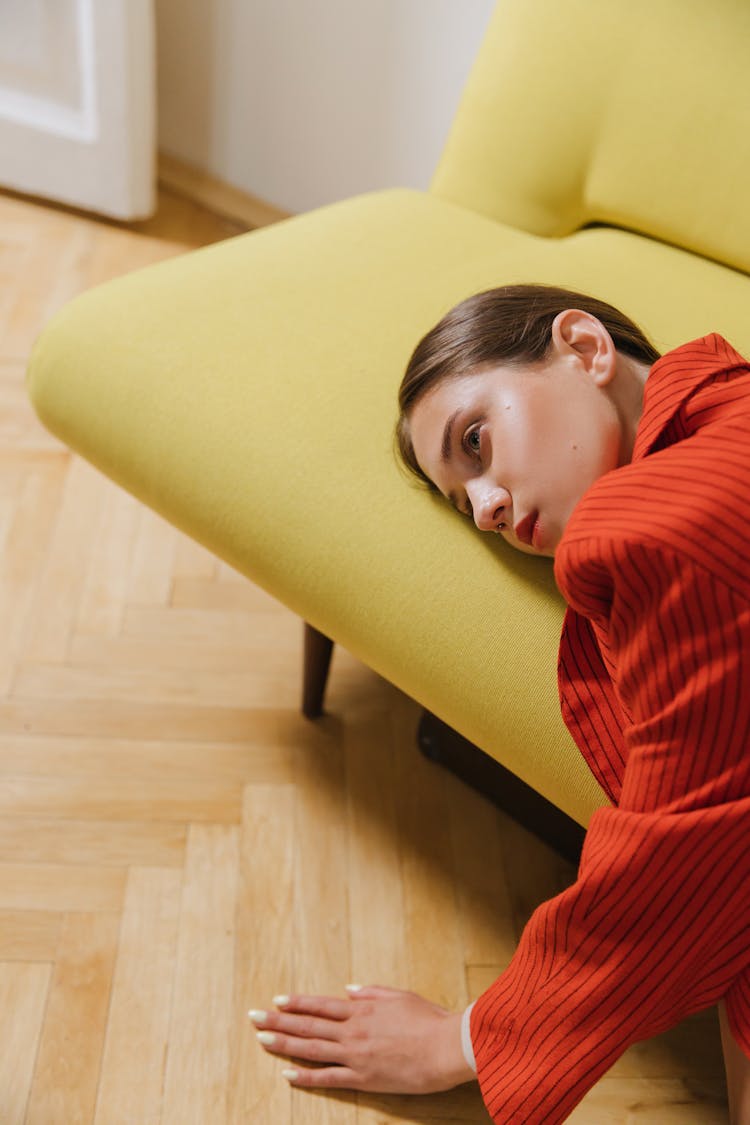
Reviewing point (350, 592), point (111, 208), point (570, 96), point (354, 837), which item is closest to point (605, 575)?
point (350, 592)

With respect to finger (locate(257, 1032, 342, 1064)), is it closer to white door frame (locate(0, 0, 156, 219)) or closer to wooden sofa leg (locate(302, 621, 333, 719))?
wooden sofa leg (locate(302, 621, 333, 719))

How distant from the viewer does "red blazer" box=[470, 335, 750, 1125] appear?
0.71 m

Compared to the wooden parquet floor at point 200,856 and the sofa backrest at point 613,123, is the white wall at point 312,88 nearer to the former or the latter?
the sofa backrest at point 613,123

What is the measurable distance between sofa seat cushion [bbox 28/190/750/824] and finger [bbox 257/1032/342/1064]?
320 mm

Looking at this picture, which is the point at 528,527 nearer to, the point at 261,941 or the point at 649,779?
the point at 649,779

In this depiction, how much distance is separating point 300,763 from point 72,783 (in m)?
0.25

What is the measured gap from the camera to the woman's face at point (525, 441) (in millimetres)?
837

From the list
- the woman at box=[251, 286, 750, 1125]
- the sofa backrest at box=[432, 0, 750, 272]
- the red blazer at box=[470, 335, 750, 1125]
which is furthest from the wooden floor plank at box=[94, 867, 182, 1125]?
the sofa backrest at box=[432, 0, 750, 272]

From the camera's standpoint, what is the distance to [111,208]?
6.73 ft

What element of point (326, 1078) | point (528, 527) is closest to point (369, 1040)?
point (326, 1078)

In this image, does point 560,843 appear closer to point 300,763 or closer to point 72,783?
point 300,763

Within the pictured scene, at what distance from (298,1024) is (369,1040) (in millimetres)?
69

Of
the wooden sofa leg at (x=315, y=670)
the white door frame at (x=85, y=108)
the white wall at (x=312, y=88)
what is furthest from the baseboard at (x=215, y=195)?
the wooden sofa leg at (x=315, y=670)

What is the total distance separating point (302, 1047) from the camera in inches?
37.7
